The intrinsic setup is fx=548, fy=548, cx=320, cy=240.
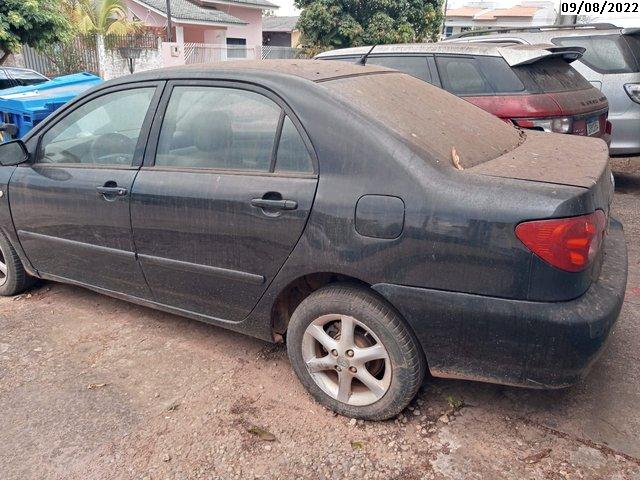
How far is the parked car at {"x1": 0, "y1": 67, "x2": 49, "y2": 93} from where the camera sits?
917 cm

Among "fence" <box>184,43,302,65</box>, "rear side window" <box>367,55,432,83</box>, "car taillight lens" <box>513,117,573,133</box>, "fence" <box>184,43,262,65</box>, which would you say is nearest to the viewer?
"car taillight lens" <box>513,117,573,133</box>

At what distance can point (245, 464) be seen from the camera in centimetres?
236

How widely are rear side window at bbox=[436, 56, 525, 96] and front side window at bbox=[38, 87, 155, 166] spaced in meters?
3.32

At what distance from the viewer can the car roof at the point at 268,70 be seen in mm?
2754

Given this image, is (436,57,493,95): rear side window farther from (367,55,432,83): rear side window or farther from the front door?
the front door

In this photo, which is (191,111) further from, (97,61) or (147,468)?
(97,61)

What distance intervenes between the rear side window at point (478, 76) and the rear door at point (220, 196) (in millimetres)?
3212

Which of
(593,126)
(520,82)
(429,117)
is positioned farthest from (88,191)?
(593,126)

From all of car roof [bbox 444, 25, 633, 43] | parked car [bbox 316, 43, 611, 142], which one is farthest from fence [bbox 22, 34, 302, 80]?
parked car [bbox 316, 43, 611, 142]

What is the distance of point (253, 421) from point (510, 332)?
128 centimetres

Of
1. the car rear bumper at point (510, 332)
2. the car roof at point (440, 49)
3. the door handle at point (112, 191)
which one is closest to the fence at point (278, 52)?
the car roof at point (440, 49)

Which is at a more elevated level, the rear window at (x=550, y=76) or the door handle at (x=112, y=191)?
the rear window at (x=550, y=76)

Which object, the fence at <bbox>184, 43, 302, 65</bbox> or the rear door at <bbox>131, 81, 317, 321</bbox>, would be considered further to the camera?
the fence at <bbox>184, 43, 302, 65</bbox>

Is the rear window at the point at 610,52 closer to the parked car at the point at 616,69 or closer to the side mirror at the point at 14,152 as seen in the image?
the parked car at the point at 616,69
